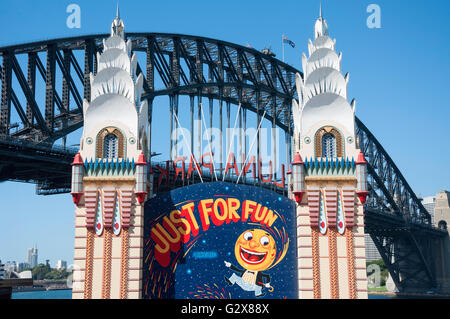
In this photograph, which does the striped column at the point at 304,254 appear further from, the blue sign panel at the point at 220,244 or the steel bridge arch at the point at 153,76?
the steel bridge arch at the point at 153,76

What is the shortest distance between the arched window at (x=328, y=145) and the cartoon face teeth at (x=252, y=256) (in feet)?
22.3

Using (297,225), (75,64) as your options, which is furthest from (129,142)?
(75,64)

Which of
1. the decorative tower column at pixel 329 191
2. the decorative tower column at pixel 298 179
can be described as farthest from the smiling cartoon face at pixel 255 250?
the decorative tower column at pixel 298 179

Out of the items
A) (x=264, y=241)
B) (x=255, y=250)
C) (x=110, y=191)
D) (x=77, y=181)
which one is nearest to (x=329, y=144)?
(x=264, y=241)

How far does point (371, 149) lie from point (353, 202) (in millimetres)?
92898

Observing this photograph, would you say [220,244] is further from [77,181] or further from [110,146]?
[77,181]

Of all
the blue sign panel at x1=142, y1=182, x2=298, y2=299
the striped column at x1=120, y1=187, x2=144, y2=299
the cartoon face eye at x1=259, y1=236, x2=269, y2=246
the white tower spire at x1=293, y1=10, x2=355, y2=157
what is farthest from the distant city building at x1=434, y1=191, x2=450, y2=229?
the striped column at x1=120, y1=187, x2=144, y2=299

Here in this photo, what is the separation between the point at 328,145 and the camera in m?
36.4

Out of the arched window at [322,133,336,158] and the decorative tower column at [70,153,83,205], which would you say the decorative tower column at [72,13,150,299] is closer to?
the decorative tower column at [70,153,83,205]

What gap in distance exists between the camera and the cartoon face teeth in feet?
117

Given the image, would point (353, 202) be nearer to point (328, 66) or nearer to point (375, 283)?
point (328, 66)

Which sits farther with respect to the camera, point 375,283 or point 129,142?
point 375,283

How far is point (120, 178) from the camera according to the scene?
3534 centimetres
